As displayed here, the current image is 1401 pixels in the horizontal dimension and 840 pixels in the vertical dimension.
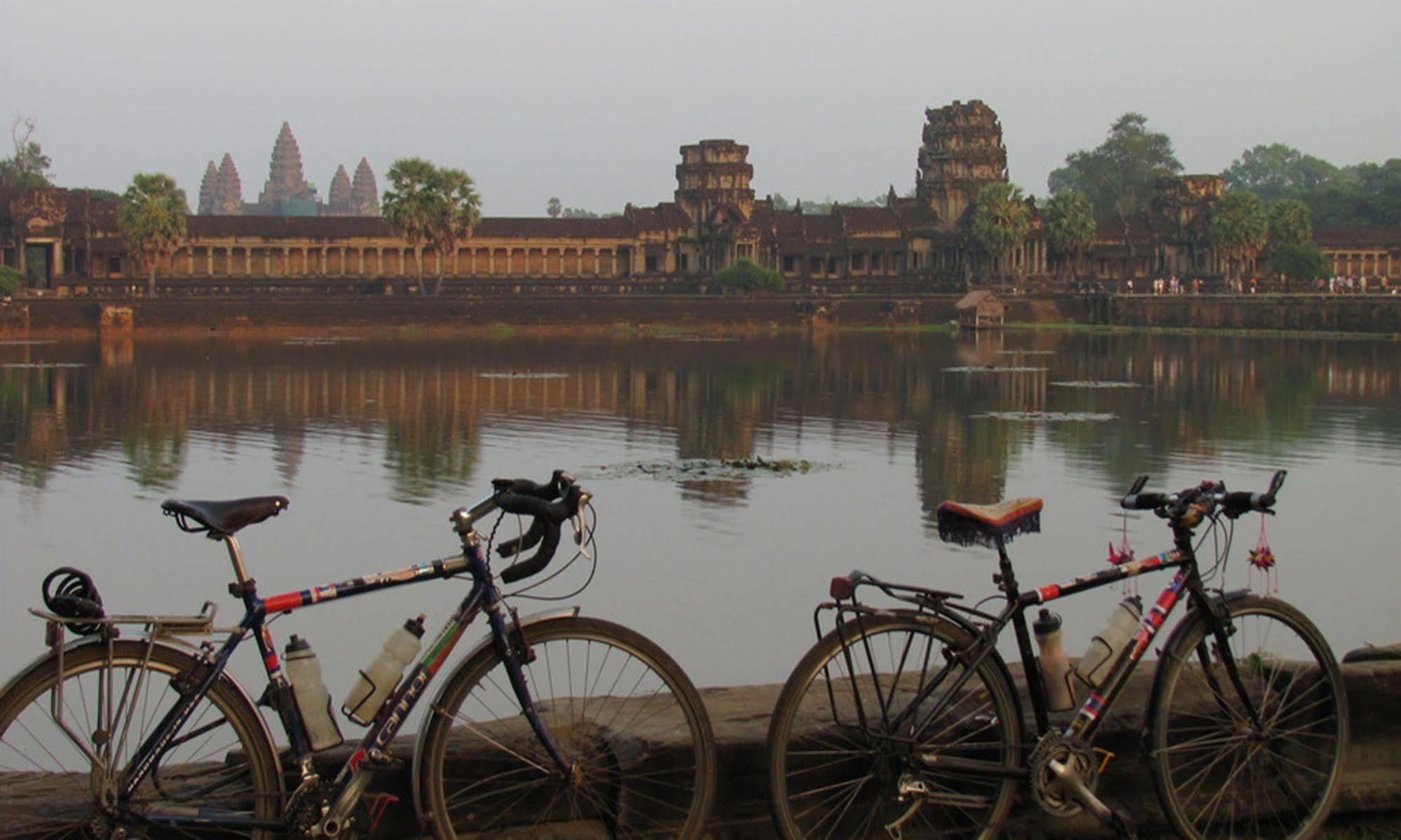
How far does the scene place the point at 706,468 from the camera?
19.4 meters

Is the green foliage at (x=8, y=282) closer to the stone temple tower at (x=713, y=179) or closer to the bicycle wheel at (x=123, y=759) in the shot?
the stone temple tower at (x=713, y=179)

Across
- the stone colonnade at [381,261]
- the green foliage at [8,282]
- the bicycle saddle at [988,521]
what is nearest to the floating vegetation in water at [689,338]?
the stone colonnade at [381,261]

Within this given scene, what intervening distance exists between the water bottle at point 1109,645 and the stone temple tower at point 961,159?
8603 cm

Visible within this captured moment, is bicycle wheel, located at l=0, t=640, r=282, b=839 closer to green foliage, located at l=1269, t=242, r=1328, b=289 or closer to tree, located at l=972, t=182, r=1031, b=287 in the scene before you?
tree, located at l=972, t=182, r=1031, b=287

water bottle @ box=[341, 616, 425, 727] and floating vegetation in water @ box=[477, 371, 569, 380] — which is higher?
water bottle @ box=[341, 616, 425, 727]

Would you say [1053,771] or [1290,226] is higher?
[1290,226]

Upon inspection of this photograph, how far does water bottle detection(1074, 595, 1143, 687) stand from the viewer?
4480 millimetres

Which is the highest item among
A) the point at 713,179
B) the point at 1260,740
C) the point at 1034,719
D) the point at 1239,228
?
the point at 713,179

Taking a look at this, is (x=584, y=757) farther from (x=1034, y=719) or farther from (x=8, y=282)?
(x=8, y=282)

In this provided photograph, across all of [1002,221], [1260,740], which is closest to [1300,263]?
[1002,221]

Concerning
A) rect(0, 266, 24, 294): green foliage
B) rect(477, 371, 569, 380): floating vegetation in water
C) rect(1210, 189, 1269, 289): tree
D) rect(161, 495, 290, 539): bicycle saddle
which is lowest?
rect(477, 371, 569, 380): floating vegetation in water

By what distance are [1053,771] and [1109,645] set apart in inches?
15.5

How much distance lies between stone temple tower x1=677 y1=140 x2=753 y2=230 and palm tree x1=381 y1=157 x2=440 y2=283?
19905 mm

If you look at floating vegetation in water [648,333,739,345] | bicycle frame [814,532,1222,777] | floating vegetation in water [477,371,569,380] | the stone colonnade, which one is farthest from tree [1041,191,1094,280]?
bicycle frame [814,532,1222,777]
